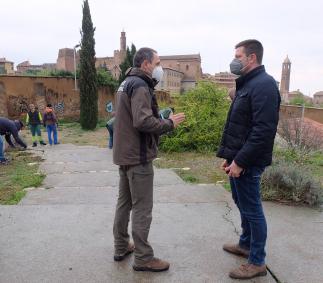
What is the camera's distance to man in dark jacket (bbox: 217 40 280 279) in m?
2.81

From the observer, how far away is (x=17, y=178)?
7.04 meters

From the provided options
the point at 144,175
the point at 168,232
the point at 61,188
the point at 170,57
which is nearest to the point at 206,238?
the point at 168,232

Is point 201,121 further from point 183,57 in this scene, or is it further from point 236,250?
point 183,57

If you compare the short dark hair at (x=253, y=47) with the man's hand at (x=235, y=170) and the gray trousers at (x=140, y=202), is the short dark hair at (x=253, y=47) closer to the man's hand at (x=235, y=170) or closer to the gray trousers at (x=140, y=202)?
the man's hand at (x=235, y=170)

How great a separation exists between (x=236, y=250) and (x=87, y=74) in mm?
17864

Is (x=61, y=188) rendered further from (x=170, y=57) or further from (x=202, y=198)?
(x=170, y=57)

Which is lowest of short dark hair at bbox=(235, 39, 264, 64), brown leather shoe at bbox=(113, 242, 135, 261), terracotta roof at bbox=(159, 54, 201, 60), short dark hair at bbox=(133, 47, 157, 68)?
brown leather shoe at bbox=(113, 242, 135, 261)

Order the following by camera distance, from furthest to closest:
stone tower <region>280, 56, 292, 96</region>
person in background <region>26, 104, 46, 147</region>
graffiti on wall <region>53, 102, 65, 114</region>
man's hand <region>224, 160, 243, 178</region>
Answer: stone tower <region>280, 56, 292, 96</region> → graffiti on wall <region>53, 102, 65, 114</region> → person in background <region>26, 104, 46, 147</region> → man's hand <region>224, 160, 243, 178</region>

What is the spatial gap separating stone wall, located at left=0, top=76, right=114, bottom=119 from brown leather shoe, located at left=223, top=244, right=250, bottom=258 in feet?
61.3

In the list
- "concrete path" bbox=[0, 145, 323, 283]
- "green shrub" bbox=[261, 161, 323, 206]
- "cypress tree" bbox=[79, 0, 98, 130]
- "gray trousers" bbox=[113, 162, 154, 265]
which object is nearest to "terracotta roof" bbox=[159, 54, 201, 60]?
"cypress tree" bbox=[79, 0, 98, 130]

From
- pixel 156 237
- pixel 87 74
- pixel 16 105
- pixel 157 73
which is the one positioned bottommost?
pixel 156 237

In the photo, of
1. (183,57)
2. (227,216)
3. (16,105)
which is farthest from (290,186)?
(183,57)

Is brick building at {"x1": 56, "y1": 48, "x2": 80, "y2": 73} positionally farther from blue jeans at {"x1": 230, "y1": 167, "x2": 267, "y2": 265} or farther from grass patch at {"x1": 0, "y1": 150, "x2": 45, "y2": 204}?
blue jeans at {"x1": 230, "y1": 167, "x2": 267, "y2": 265}

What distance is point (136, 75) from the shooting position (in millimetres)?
3029
